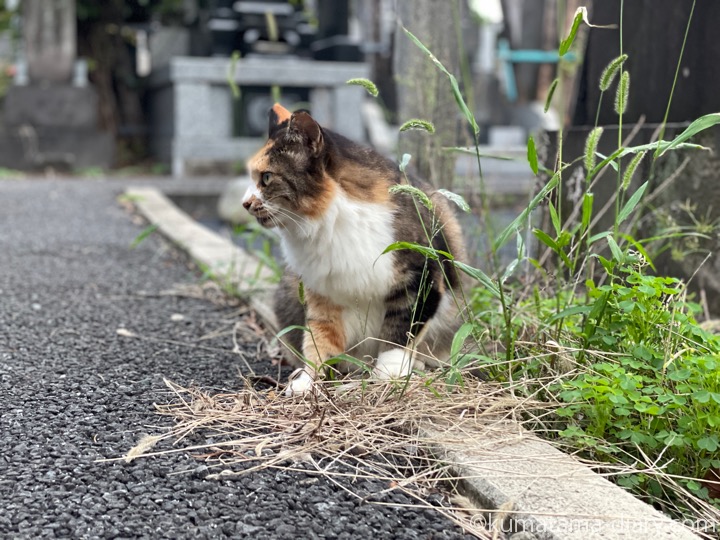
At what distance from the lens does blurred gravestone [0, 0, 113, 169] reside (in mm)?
10867

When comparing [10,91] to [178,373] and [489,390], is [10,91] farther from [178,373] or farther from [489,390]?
[489,390]

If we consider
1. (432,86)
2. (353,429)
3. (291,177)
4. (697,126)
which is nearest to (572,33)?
(697,126)

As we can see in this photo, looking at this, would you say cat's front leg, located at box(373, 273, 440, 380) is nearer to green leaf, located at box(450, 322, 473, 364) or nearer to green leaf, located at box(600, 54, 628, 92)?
green leaf, located at box(450, 322, 473, 364)

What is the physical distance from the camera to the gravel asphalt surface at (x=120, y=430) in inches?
61.9

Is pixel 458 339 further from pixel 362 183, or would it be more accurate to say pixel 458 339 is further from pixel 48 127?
pixel 48 127

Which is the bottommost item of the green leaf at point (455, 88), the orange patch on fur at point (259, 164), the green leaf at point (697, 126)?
the orange patch on fur at point (259, 164)

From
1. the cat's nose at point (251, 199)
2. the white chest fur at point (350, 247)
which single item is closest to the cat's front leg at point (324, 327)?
the white chest fur at point (350, 247)

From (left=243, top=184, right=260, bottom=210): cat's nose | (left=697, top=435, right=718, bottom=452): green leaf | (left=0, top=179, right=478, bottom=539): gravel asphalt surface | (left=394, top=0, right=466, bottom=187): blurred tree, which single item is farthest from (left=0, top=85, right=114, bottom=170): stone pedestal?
(left=697, top=435, right=718, bottom=452): green leaf

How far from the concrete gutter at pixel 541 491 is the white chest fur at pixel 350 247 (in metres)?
0.50

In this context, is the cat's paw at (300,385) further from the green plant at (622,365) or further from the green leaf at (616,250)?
the green leaf at (616,250)

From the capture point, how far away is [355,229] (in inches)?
89.3

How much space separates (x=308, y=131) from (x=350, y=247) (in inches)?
14.1

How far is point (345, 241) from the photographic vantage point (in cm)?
226

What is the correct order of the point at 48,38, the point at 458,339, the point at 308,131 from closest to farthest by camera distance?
the point at 458,339, the point at 308,131, the point at 48,38
